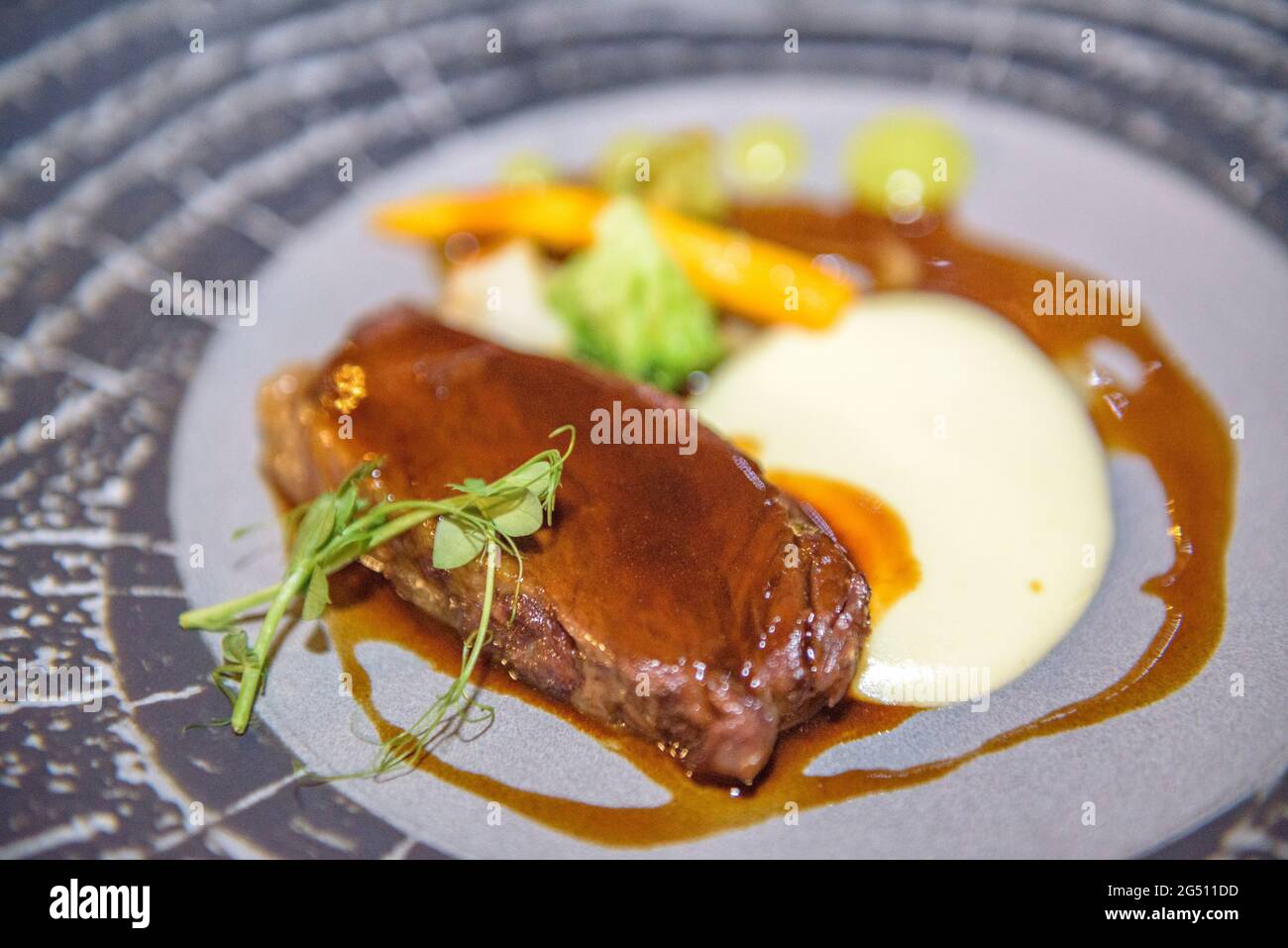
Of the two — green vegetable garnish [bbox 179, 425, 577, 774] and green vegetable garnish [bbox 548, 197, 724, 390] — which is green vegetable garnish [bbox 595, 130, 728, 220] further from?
green vegetable garnish [bbox 179, 425, 577, 774]

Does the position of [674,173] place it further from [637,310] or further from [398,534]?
[398,534]

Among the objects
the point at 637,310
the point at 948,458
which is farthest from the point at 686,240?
the point at 948,458

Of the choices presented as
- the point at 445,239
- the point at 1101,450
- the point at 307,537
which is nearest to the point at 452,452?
the point at 307,537

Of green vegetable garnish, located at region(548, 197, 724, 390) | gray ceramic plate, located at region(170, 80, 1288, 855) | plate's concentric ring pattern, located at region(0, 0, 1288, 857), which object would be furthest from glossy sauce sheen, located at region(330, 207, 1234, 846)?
green vegetable garnish, located at region(548, 197, 724, 390)

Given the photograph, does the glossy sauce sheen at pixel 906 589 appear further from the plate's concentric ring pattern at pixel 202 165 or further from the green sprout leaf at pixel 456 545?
the plate's concentric ring pattern at pixel 202 165
